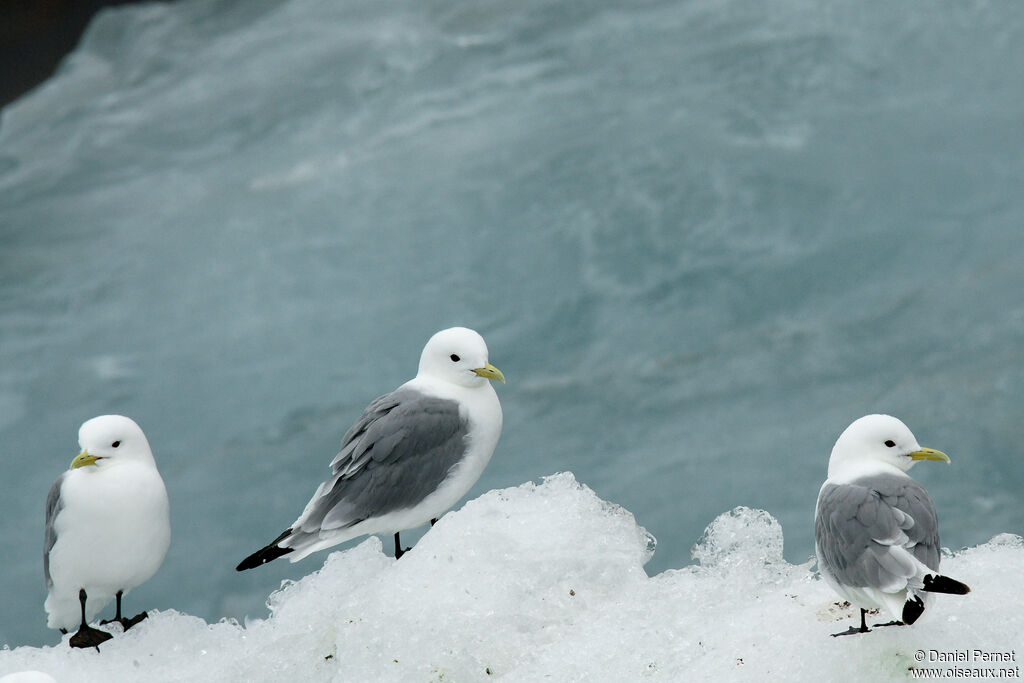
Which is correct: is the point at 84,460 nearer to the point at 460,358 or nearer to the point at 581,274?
the point at 460,358

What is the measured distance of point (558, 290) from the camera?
9.08 m

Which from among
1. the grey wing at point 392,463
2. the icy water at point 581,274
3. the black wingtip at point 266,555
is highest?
the grey wing at point 392,463

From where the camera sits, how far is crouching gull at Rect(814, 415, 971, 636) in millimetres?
2678

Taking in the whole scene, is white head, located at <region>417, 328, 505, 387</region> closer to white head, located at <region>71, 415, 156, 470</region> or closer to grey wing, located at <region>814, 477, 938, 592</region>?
white head, located at <region>71, 415, 156, 470</region>

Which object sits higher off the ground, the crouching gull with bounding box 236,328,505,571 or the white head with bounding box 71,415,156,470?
the white head with bounding box 71,415,156,470

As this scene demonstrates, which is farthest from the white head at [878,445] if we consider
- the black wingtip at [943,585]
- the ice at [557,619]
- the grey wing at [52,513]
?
the grey wing at [52,513]

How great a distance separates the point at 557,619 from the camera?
3.37m

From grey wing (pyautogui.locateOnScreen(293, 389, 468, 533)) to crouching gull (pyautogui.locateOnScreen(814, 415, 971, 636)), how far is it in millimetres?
1158

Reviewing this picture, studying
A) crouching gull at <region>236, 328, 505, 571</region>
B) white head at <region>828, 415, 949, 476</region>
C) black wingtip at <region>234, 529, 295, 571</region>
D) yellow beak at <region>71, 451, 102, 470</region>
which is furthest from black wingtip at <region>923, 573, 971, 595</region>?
yellow beak at <region>71, 451, 102, 470</region>

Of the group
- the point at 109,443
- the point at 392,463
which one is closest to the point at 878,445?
the point at 392,463

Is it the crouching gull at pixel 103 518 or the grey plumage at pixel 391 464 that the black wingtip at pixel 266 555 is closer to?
the grey plumage at pixel 391 464

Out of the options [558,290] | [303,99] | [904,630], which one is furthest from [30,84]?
[904,630]

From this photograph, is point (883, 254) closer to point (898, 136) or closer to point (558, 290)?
point (898, 136)

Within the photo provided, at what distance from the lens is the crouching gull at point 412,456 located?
3.60 metres
